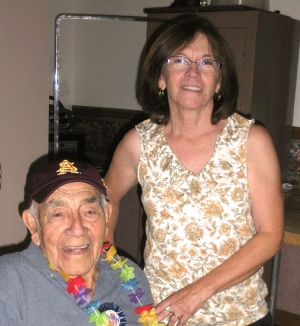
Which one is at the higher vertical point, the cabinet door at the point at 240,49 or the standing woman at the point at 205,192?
the cabinet door at the point at 240,49

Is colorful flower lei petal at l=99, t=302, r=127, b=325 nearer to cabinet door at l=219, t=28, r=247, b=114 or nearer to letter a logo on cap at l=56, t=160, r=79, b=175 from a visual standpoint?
letter a logo on cap at l=56, t=160, r=79, b=175

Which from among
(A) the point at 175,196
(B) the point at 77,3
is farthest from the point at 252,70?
(B) the point at 77,3

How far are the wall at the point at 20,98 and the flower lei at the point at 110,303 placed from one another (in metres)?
1.07

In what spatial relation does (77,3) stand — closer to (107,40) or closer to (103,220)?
(107,40)

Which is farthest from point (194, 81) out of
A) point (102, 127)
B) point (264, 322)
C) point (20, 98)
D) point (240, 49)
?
point (102, 127)

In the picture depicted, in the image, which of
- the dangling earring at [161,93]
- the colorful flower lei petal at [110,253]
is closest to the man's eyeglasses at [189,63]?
the dangling earring at [161,93]

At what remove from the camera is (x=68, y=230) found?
1278 mm

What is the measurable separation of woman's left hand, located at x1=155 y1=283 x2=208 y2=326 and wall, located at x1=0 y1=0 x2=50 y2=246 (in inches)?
51.0

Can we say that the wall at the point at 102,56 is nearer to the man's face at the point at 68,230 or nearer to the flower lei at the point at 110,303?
the flower lei at the point at 110,303

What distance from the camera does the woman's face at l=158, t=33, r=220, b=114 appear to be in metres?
1.43

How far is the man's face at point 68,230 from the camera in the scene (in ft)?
4.19

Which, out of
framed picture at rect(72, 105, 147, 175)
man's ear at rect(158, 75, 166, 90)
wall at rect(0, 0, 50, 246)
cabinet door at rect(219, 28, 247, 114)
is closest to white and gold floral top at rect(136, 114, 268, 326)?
man's ear at rect(158, 75, 166, 90)

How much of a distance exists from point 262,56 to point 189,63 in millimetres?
1109

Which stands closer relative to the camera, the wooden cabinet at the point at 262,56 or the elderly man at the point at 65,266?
the elderly man at the point at 65,266
